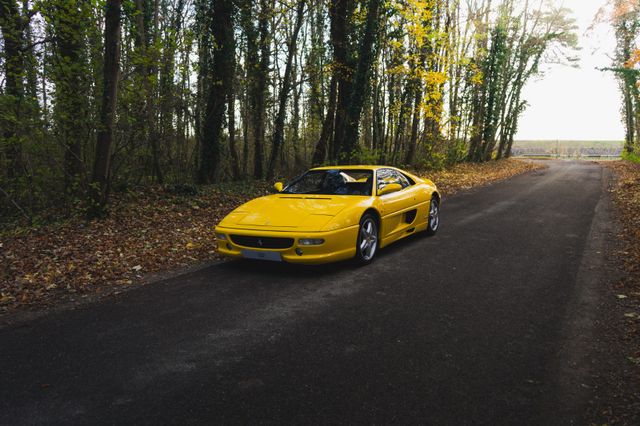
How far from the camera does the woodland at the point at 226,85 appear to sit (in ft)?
27.1

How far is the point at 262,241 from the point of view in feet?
17.7

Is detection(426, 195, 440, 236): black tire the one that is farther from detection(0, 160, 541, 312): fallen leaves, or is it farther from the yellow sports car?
detection(0, 160, 541, 312): fallen leaves

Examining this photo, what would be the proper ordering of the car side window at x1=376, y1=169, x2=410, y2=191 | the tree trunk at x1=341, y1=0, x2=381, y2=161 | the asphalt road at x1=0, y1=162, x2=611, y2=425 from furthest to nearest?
the tree trunk at x1=341, y1=0, x2=381, y2=161 < the car side window at x1=376, y1=169, x2=410, y2=191 < the asphalt road at x1=0, y1=162, x2=611, y2=425

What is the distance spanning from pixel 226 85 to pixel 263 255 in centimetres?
893

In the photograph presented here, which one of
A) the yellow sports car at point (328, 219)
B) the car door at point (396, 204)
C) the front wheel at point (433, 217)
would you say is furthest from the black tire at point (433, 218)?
the car door at point (396, 204)

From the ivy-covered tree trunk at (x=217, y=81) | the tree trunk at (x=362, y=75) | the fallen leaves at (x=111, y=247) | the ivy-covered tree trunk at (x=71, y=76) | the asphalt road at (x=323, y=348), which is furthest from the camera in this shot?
the tree trunk at (x=362, y=75)

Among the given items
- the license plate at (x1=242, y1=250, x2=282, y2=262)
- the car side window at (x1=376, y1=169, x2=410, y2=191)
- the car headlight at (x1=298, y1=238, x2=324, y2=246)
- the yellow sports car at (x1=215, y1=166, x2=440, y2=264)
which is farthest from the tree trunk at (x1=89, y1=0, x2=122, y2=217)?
the car side window at (x1=376, y1=169, x2=410, y2=191)

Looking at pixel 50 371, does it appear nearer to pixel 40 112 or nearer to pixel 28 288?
pixel 28 288

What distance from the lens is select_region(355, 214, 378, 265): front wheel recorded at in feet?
18.8

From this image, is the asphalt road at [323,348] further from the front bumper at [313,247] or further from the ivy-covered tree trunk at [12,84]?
the ivy-covered tree trunk at [12,84]

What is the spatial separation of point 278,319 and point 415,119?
1717 cm

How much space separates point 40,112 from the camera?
821 cm

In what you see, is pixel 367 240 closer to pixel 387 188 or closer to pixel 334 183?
pixel 387 188

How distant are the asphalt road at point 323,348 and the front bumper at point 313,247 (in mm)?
250
